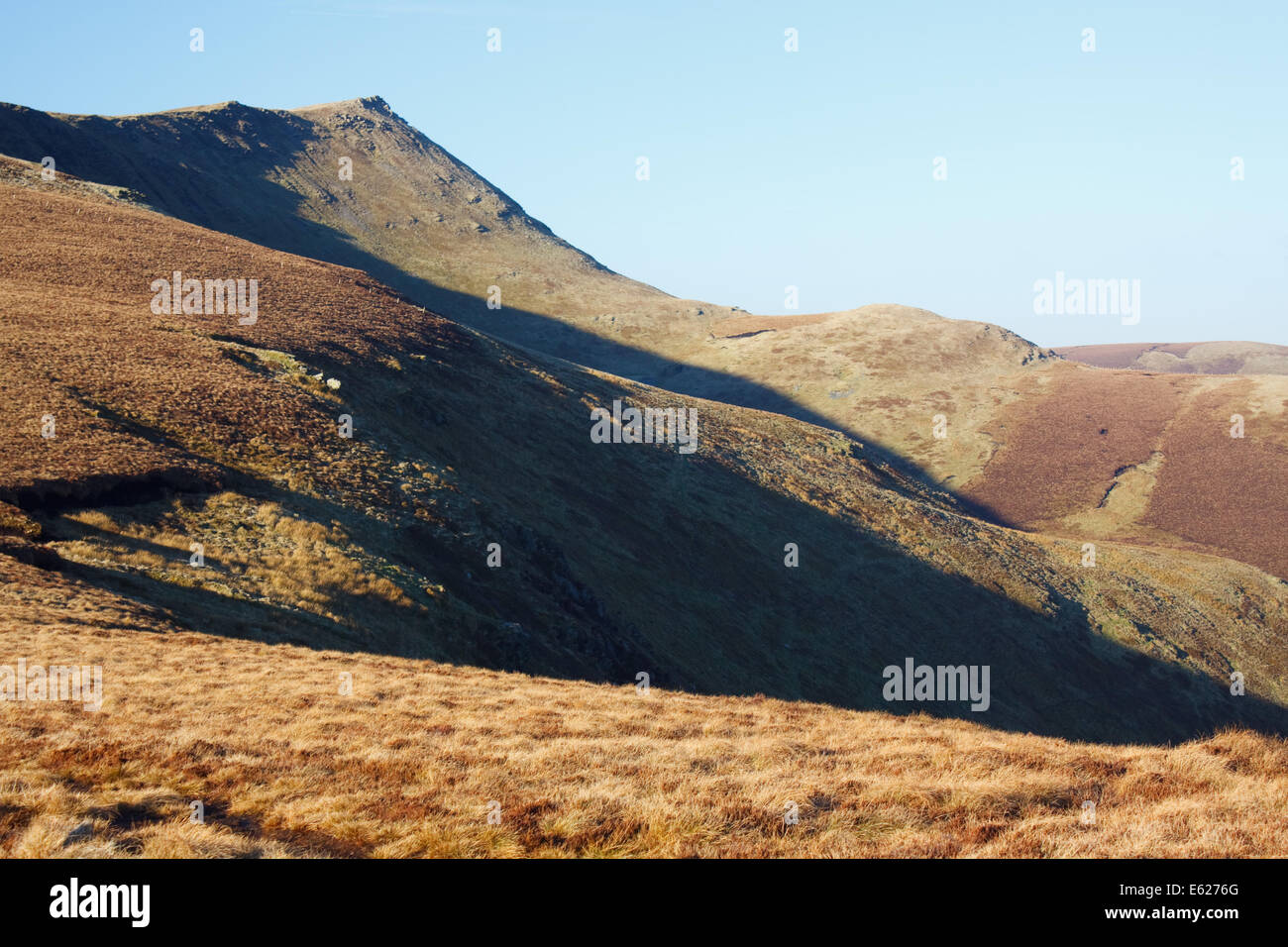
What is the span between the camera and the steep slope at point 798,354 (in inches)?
3994

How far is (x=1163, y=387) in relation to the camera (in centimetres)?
13012

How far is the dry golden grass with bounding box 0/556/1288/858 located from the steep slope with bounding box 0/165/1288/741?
6.17 meters

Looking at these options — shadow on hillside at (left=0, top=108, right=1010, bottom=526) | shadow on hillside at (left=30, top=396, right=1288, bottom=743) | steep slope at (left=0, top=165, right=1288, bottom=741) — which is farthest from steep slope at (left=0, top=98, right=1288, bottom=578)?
shadow on hillside at (left=30, top=396, right=1288, bottom=743)

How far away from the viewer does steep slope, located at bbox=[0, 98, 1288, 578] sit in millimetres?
101438

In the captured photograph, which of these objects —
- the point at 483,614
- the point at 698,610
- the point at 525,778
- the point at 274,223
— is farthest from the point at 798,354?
the point at 525,778

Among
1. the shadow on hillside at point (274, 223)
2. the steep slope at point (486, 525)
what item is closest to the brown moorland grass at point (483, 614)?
the steep slope at point (486, 525)

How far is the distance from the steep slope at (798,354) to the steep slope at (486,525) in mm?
25908

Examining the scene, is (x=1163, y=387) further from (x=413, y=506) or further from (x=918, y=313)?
(x=413, y=506)

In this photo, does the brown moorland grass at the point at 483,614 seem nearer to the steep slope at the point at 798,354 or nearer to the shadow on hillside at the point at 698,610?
the shadow on hillside at the point at 698,610

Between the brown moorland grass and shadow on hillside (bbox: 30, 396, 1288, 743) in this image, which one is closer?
the brown moorland grass

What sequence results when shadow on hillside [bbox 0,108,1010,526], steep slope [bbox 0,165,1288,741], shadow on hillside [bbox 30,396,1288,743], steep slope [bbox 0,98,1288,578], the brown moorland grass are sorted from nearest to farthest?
the brown moorland grass, shadow on hillside [bbox 30,396,1288,743], steep slope [bbox 0,165,1288,741], steep slope [bbox 0,98,1288,578], shadow on hillside [bbox 0,108,1010,526]

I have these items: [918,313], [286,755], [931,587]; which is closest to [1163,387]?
[918,313]

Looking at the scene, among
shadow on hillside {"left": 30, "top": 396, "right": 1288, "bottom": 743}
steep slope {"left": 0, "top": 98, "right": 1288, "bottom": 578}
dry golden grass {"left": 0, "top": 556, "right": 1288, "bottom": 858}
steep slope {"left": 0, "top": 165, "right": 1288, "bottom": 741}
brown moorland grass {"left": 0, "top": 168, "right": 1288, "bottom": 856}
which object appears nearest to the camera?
dry golden grass {"left": 0, "top": 556, "right": 1288, "bottom": 858}

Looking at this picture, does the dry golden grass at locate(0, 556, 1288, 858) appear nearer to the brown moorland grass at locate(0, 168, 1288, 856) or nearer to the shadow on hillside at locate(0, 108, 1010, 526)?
the brown moorland grass at locate(0, 168, 1288, 856)
